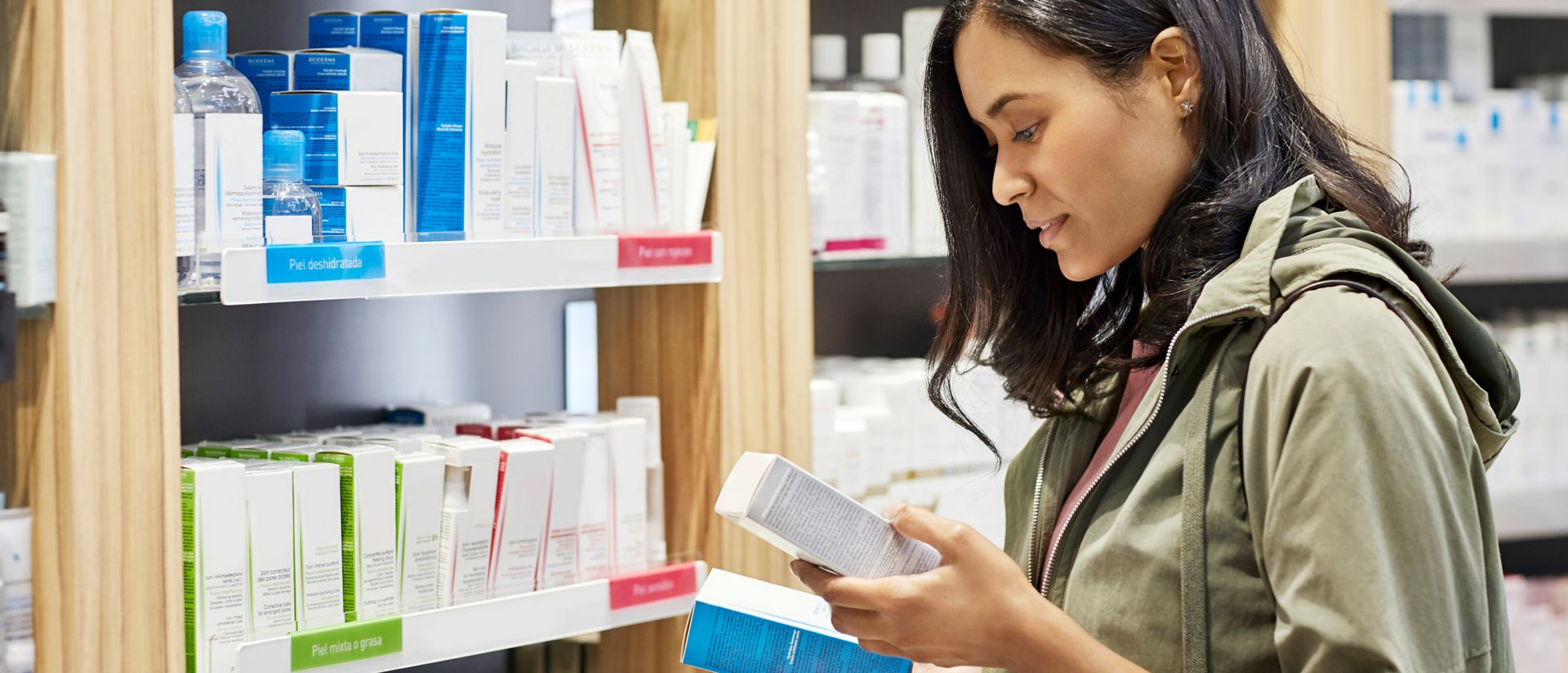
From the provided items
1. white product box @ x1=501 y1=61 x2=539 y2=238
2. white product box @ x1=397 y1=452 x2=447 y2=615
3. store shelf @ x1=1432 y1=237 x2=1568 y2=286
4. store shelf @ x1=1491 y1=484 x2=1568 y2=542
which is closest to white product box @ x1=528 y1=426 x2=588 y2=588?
white product box @ x1=397 y1=452 x2=447 y2=615

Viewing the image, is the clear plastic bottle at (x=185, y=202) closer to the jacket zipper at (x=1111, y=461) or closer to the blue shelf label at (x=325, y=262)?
the blue shelf label at (x=325, y=262)

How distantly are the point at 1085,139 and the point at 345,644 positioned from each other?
91 centimetres

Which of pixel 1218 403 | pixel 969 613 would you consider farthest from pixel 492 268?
pixel 1218 403

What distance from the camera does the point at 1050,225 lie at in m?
1.29

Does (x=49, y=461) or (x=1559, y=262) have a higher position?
(x=1559, y=262)

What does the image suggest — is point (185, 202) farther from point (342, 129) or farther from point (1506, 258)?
point (1506, 258)

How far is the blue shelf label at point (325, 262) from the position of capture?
1.42 m

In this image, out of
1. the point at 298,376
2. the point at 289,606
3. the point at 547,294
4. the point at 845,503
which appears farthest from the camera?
the point at 547,294

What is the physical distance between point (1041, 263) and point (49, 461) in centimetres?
99

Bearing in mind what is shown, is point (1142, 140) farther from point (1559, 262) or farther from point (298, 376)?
point (1559, 262)

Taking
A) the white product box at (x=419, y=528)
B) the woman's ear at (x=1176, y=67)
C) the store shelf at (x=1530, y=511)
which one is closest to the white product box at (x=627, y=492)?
the white product box at (x=419, y=528)

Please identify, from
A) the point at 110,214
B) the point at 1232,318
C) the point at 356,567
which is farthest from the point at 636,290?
the point at 1232,318

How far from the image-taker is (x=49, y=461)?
1336mm

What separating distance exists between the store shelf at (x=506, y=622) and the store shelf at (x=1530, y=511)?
1.63 meters
